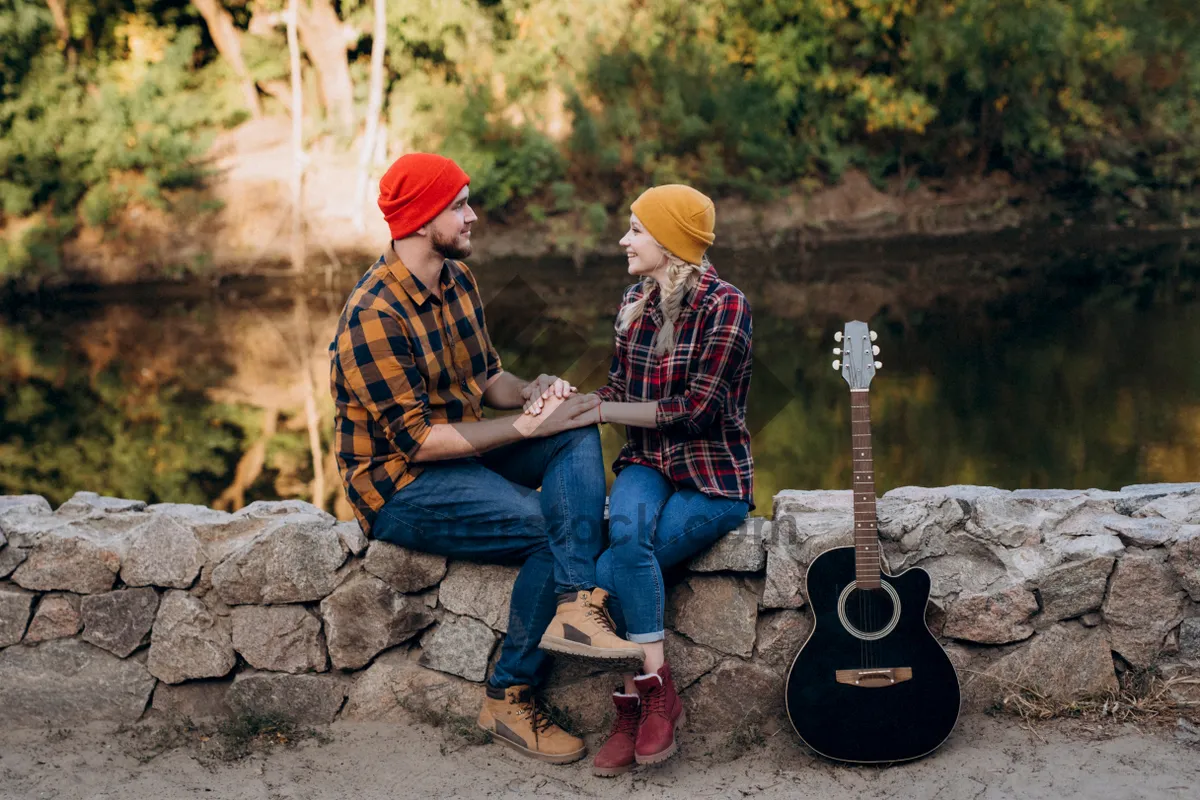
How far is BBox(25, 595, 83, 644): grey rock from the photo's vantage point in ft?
11.0

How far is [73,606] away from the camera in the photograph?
3.37 meters

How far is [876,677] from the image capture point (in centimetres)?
299

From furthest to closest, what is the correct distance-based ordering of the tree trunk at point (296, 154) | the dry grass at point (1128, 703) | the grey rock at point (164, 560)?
the tree trunk at point (296, 154) → the grey rock at point (164, 560) → the dry grass at point (1128, 703)

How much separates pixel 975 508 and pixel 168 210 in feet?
46.9

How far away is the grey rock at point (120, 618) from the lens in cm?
335

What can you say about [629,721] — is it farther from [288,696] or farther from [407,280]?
[407,280]

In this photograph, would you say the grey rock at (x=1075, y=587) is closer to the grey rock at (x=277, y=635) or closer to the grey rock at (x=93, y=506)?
the grey rock at (x=277, y=635)

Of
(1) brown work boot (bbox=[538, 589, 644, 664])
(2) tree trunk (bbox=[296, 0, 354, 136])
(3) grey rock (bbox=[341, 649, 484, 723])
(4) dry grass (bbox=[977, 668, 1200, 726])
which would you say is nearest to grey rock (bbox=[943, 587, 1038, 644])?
(4) dry grass (bbox=[977, 668, 1200, 726])

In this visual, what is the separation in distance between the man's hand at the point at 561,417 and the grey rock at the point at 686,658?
2.02 feet

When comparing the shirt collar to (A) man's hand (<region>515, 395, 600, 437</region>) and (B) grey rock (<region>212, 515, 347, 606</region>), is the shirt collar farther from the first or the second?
(B) grey rock (<region>212, 515, 347, 606</region>)

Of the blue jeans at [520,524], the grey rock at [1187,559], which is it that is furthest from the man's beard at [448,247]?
the grey rock at [1187,559]

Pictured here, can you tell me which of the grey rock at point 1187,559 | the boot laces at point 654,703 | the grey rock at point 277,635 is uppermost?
the grey rock at point 1187,559

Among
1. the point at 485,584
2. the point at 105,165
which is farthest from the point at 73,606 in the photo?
the point at 105,165

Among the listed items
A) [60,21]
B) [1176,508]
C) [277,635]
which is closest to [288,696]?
[277,635]
